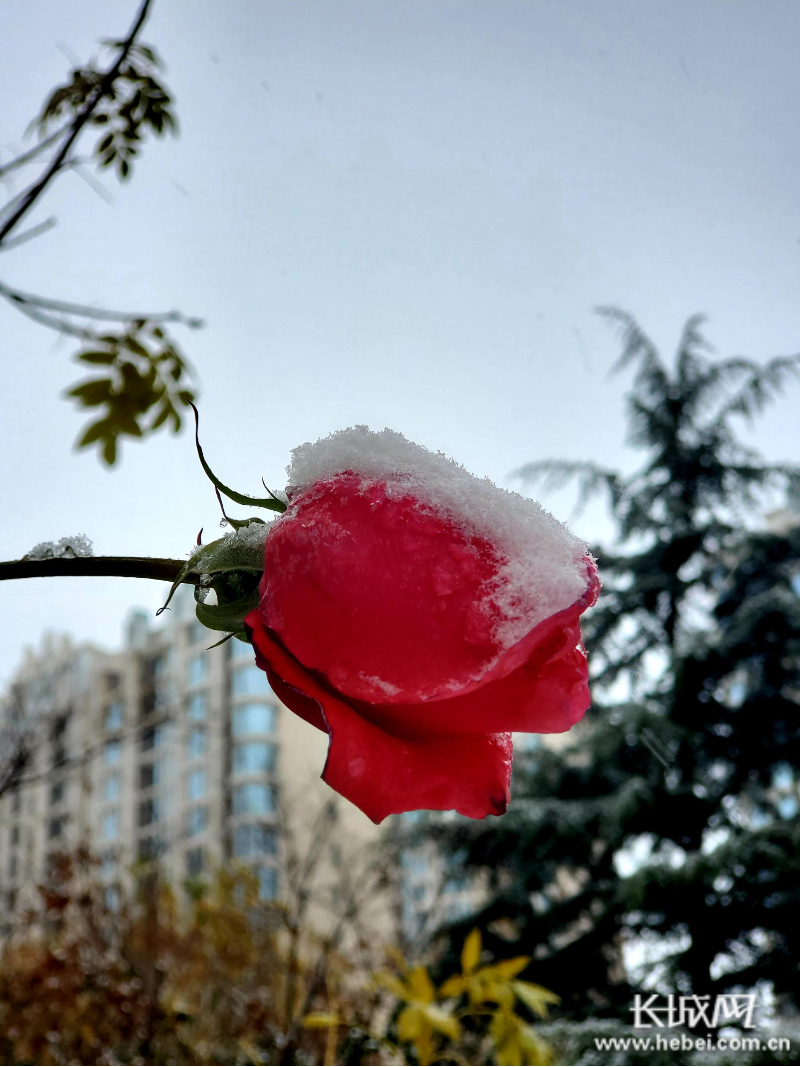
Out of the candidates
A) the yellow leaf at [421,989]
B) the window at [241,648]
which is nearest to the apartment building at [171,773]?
the window at [241,648]

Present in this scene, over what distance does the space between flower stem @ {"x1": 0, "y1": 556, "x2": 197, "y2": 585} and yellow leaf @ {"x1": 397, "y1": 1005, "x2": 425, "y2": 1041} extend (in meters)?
0.88

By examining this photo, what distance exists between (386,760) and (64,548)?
0.11m

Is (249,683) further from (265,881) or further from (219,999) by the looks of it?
(219,999)

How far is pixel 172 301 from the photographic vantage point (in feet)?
2.81

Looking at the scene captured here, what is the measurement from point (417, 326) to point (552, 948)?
10.2ft

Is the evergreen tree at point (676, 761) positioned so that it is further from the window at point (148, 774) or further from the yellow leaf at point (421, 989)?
the window at point (148, 774)

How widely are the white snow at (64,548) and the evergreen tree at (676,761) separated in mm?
2612

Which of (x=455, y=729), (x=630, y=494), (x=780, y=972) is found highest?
(x=630, y=494)

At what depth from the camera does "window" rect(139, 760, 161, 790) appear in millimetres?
16234

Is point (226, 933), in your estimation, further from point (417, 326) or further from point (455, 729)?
point (455, 729)

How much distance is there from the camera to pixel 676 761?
3.17m

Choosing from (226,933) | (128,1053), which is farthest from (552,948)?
(128,1053)

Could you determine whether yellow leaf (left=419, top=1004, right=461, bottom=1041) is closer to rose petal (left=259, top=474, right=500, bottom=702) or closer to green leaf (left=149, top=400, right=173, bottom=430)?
green leaf (left=149, top=400, right=173, bottom=430)

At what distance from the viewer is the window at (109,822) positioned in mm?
14600
